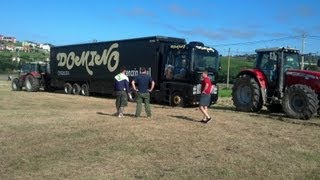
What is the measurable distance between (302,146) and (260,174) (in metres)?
3.08

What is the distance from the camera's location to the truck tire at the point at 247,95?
20641 millimetres

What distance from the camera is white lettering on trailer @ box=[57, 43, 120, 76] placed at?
103 ft

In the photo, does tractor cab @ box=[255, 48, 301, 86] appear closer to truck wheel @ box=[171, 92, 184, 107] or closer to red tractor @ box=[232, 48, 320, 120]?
red tractor @ box=[232, 48, 320, 120]

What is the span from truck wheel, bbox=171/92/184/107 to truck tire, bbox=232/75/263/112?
A: 11.7 ft

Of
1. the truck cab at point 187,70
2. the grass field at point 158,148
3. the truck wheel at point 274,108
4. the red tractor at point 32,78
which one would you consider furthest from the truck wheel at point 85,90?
the grass field at point 158,148

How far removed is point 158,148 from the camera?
12.3 metres

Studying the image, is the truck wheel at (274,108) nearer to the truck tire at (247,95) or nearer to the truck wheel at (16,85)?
the truck tire at (247,95)

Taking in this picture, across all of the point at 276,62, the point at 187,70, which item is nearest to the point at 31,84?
the point at 187,70

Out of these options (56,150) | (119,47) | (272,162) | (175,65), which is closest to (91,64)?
(119,47)

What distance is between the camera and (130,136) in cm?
1388

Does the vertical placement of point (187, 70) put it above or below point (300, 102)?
above

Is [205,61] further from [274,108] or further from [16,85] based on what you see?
[16,85]

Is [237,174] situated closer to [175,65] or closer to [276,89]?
[276,89]

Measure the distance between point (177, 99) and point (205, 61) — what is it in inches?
86.0
